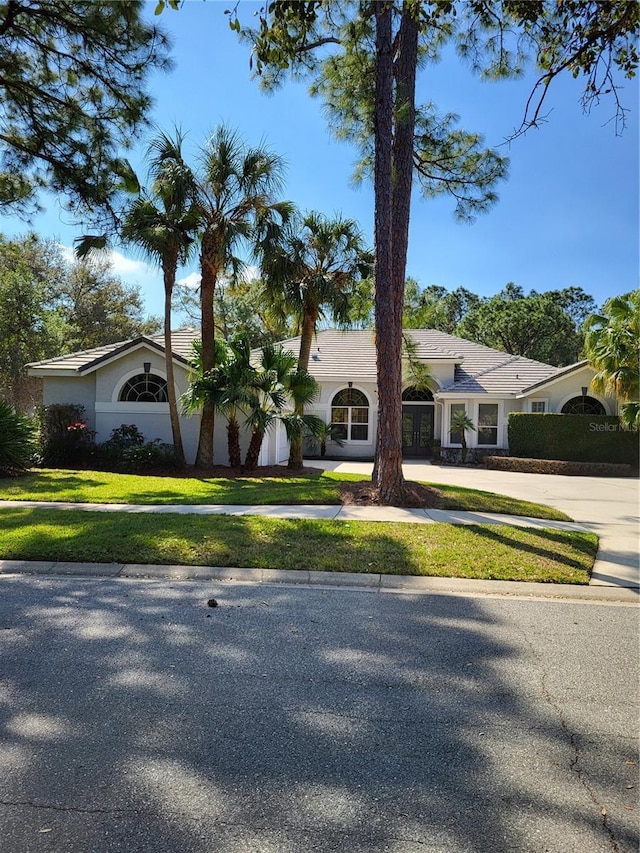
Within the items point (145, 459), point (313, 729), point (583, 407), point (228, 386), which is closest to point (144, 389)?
point (145, 459)

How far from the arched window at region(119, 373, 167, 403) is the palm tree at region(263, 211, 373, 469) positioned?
5072 millimetres

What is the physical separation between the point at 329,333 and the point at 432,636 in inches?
978

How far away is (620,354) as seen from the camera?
17938 mm

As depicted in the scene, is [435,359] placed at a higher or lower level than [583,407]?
higher

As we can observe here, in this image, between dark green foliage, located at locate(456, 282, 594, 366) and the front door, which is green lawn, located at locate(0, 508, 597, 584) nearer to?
the front door

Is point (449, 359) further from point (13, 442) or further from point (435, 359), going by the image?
point (13, 442)

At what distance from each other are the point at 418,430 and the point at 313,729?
21846mm

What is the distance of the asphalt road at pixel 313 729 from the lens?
2.27 meters

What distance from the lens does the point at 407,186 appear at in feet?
35.0

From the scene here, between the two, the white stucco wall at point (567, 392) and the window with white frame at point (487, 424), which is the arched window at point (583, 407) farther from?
the window with white frame at point (487, 424)

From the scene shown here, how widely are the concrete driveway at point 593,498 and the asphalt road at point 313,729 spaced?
1.77 metres

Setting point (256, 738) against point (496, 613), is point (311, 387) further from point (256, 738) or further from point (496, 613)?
point (256, 738)

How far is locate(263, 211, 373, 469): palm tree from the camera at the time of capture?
14461 mm

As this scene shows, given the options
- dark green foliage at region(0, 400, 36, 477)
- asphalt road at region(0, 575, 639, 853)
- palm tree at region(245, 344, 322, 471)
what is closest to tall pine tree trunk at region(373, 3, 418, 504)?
palm tree at region(245, 344, 322, 471)
